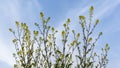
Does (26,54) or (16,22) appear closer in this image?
(26,54)

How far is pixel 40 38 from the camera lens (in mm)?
10656

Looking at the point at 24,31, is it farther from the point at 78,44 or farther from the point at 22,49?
the point at 78,44

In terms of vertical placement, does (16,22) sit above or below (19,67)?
above

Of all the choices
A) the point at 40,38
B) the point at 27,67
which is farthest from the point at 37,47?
the point at 27,67

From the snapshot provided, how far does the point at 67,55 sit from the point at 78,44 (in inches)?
30.3

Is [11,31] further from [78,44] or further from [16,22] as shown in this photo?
[78,44]

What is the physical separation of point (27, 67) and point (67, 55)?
139 cm

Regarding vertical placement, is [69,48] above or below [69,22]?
below

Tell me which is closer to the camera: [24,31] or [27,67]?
[27,67]

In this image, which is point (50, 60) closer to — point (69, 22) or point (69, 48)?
point (69, 48)

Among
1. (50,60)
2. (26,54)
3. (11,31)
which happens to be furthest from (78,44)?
(11,31)

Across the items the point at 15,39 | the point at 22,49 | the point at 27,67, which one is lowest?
the point at 27,67

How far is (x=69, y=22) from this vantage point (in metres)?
10.8

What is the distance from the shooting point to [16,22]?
36.3 feet
